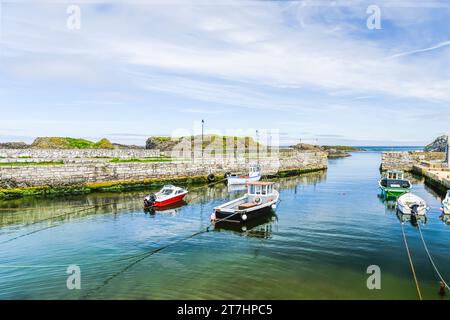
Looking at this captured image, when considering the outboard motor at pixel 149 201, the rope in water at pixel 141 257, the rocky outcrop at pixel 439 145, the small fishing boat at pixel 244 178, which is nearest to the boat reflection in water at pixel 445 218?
the rope in water at pixel 141 257

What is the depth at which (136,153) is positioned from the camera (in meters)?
42.8

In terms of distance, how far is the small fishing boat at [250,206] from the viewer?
1988cm

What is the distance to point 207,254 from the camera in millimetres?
14531

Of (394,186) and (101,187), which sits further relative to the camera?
(101,187)

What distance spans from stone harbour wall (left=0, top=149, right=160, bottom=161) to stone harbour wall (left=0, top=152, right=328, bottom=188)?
190 inches

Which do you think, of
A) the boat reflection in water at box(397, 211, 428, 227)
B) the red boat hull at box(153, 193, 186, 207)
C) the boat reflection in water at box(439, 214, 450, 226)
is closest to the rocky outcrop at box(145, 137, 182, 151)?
the red boat hull at box(153, 193, 186, 207)

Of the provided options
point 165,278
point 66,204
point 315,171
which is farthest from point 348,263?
point 315,171

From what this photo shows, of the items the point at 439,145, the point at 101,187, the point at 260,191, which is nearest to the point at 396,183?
the point at 260,191

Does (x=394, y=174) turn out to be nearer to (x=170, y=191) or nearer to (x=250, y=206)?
(x=250, y=206)

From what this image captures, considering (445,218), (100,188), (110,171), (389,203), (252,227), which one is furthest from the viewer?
(110,171)

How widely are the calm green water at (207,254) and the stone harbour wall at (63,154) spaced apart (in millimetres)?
12127

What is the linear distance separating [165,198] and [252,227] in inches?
333

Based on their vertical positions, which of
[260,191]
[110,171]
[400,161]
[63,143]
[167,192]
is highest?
[63,143]
